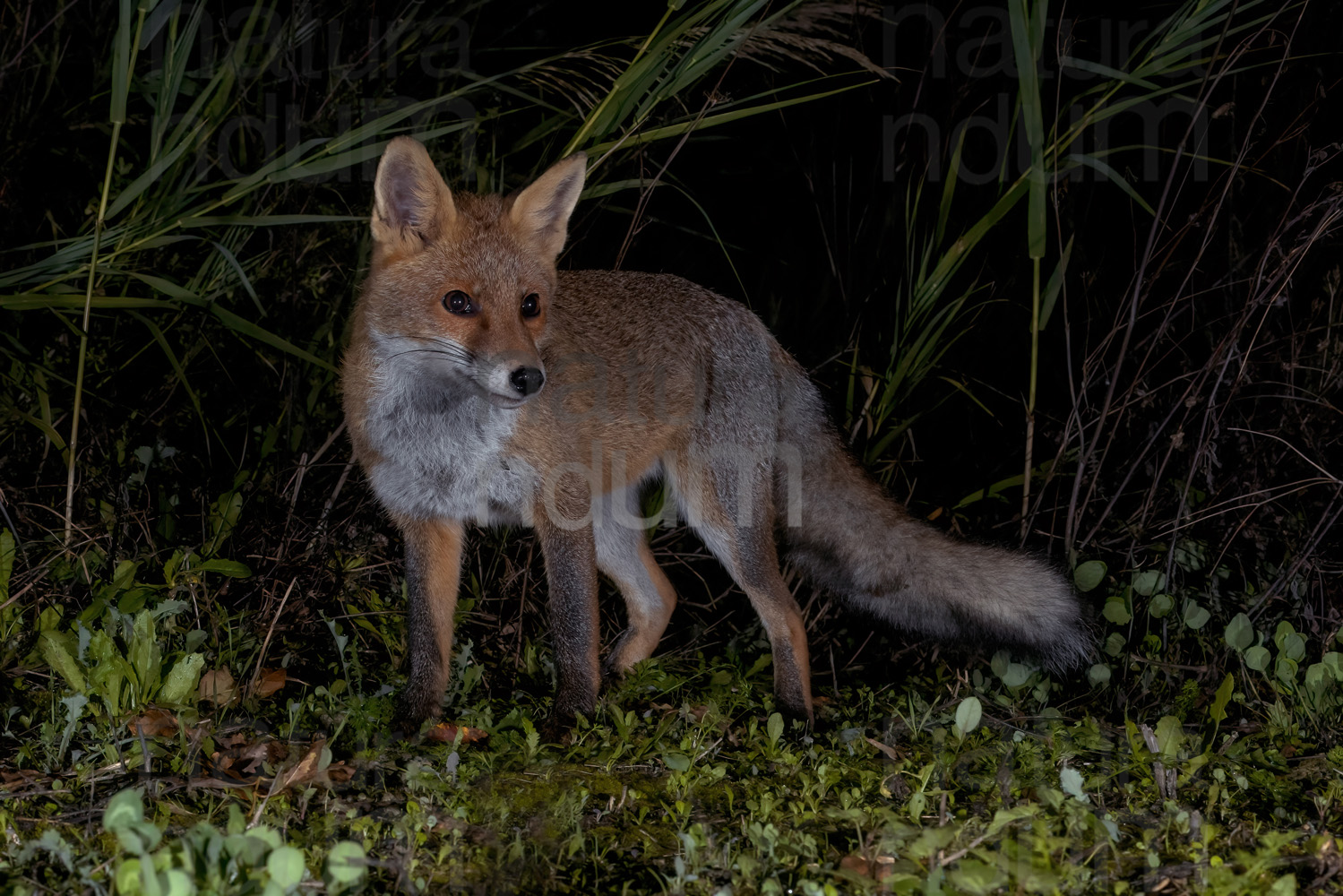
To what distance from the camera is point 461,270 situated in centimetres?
346

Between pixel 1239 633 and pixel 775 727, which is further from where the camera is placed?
pixel 1239 633

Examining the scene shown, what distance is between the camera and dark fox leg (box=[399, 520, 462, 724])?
11.6ft

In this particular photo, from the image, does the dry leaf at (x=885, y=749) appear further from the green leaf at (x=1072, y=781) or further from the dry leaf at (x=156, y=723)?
the dry leaf at (x=156, y=723)

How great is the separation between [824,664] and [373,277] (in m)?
2.07

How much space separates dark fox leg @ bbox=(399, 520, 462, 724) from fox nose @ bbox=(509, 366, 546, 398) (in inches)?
27.8

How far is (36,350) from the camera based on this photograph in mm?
4195

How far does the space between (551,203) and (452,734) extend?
160cm

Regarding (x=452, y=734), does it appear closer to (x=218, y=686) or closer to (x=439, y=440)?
(x=218, y=686)

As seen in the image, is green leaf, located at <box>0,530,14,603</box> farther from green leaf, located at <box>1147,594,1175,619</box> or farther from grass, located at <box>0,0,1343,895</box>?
green leaf, located at <box>1147,594,1175,619</box>

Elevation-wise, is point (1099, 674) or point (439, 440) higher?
point (439, 440)

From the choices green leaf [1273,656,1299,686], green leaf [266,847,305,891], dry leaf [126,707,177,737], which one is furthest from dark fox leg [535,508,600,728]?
green leaf [1273,656,1299,686]

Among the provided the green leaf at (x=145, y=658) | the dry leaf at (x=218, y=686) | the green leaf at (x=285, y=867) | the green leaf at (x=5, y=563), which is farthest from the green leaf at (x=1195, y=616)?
the green leaf at (x=5, y=563)

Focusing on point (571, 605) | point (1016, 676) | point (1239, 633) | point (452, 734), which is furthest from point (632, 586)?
point (1239, 633)

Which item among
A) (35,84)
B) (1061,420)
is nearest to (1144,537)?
(1061,420)
